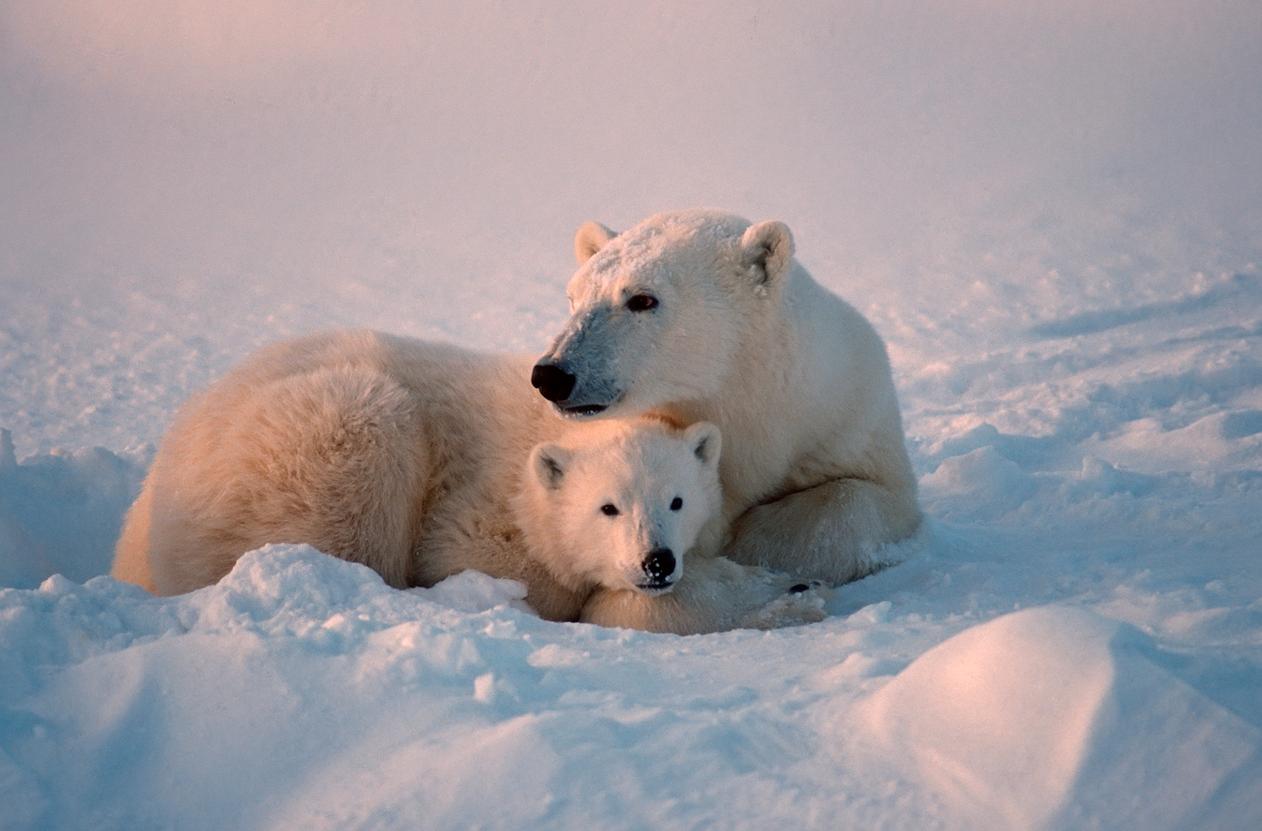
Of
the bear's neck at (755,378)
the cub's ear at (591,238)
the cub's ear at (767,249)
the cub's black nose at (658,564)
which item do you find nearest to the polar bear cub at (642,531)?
the cub's black nose at (658,564)

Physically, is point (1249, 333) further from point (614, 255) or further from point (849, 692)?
point (849, 692)

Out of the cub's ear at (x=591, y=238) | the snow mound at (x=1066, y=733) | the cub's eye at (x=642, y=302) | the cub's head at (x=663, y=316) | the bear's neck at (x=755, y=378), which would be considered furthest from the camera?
the cub's ear at (x=591, y=238)

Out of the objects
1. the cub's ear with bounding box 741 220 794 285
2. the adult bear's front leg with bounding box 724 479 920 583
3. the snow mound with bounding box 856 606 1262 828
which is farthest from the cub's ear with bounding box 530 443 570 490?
the snow mound with bounding box 856 606 1262 828

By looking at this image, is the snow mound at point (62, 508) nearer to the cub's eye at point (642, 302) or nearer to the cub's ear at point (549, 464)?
the cub's ear at point (549, 464)

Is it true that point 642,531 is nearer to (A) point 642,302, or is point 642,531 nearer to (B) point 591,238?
(A) point 642,302

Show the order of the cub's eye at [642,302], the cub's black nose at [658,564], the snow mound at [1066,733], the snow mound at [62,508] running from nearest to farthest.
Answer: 1. the snow mound at [1066,733]
2. the cub's black nose at [658,564]
3. the cub's eye at [642,302]
4. the snow mound at [62,508]

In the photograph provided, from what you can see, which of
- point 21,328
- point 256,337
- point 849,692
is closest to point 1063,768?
point 849,692

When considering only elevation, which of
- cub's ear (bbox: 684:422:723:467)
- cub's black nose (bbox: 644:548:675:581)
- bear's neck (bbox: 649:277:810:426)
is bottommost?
cub's black nose (bbox: 644:548:675:581)

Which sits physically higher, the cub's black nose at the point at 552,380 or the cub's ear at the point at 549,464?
the cub's black nose at the point at 552,380

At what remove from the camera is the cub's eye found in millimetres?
3875

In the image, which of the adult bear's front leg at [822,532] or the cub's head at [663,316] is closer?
the cub's head at [663,316]

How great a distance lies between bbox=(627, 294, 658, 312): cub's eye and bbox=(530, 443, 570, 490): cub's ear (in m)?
0.57

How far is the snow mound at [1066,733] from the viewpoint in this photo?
6.17 feet

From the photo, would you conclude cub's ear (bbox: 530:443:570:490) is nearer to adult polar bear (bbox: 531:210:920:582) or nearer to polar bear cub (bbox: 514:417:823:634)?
polar bear cub (bbox: 514:417:823:634)
